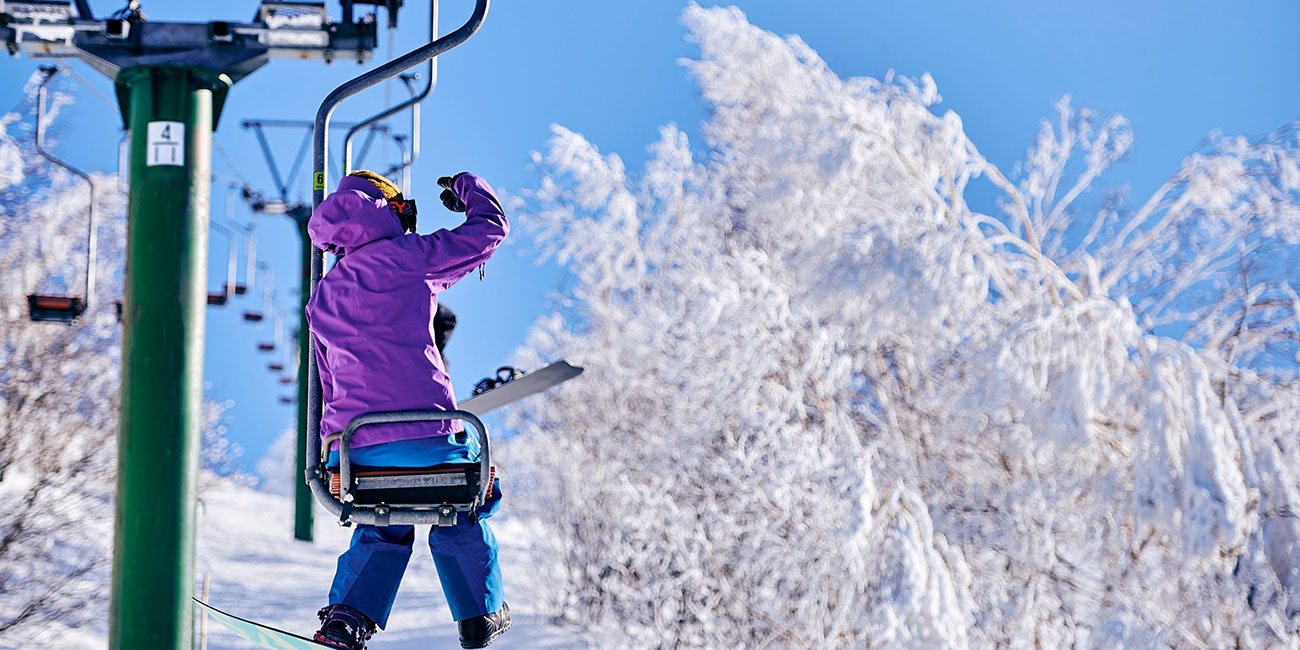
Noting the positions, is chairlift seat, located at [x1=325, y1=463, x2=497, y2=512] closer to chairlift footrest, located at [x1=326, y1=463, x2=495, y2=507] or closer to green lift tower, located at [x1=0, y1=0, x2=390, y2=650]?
chairlift footrest, located at [x1=326, y1=463, x2=495, y2=507]

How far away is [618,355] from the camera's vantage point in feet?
46.1

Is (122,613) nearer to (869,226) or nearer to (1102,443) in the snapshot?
(869,226)

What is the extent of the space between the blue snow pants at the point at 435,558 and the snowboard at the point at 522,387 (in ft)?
0.27

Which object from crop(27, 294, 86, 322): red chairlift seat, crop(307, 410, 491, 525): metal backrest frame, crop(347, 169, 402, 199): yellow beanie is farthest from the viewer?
crop(27, 294, 86, 322): red chairlift seat

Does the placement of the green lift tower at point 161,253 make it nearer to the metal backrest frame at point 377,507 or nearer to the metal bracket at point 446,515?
the metal backrest frame at point 377,507

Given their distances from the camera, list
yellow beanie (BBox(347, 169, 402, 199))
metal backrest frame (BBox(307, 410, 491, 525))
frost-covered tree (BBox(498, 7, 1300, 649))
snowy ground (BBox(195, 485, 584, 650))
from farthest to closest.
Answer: snowy ground (BBox(195, 485, 584, 650)) < frost-covered tree (BBox(498, 7, 1300, 649)) < yellow beanie (BBox(347, 169, 402, 199)) < metal backrest frame (BBox(307, 410, 491, 525))

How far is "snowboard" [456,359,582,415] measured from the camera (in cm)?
263

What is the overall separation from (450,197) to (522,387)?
45 centimetres

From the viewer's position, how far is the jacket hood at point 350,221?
101 inches

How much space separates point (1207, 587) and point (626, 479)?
5534 mm

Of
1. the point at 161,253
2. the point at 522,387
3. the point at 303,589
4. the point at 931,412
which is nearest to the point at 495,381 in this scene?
the point at 522,387

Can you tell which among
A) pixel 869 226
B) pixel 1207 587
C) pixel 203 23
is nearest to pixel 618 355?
pixel 869 226

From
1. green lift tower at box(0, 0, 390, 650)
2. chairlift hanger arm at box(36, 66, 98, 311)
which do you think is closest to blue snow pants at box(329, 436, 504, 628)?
green lift tower at box(0, 0, 390, 650)

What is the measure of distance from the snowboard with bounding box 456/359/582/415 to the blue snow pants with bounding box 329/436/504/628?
0.08 metres
